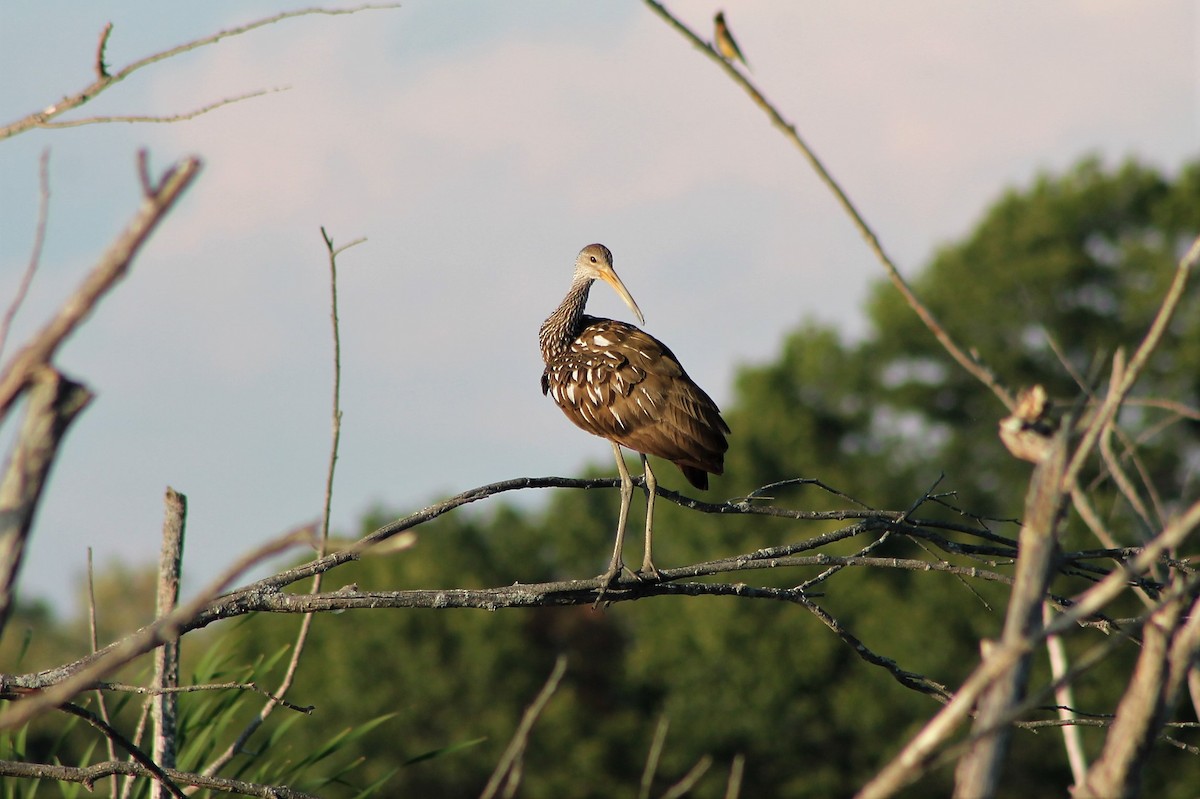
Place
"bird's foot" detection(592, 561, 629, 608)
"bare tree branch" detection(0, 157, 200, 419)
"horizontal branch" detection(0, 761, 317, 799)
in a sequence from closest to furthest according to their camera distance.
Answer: "bare tree branch" detection(0, 157, 200, 419) → "horizontal branch" detection(0, 761, 317, 799) → "bird's foot" detection(592, 561, 629, 608)

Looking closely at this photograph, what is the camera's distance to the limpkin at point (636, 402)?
6914mm

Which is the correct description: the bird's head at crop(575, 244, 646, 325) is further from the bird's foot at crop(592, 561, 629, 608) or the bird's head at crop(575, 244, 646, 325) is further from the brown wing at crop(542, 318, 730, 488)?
the bird's foot at crop(592, 561, 629, 608)

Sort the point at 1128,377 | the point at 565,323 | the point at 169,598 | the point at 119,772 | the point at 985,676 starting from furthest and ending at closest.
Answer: the point at 565,323, the point at 169,598, the point at 119,772, the point at 1128,377, the point at 985,676

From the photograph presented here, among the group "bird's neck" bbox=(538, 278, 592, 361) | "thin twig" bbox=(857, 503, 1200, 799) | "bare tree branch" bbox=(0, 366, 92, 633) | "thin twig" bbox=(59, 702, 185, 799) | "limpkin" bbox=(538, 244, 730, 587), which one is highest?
"bird's neck" bbox=(538, 278, 592, 361)

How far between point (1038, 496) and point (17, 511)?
4.97 feet

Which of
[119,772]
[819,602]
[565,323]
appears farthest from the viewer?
[819,602]

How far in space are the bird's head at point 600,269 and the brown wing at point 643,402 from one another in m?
0.89

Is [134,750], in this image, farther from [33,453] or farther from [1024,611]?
[1024,611]

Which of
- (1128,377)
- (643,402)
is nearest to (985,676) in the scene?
(1128,377)

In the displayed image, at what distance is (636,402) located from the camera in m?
7.07

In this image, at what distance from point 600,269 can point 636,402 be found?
6.17ft

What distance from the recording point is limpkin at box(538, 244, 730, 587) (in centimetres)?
691

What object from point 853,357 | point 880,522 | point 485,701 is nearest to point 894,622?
point 853,357

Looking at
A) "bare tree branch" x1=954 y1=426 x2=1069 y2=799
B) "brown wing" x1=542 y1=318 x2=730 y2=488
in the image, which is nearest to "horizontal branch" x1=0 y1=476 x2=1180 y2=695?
"bare tree branch" x1=954 y1=426 x2=1069 y2=799
